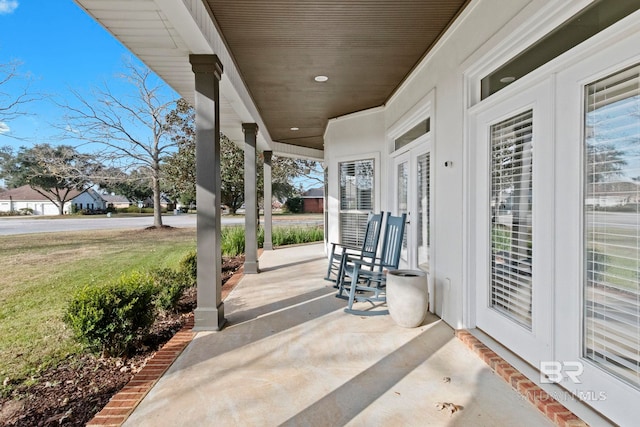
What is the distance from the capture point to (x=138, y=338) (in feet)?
9.53

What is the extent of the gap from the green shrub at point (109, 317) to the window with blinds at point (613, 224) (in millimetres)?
3184

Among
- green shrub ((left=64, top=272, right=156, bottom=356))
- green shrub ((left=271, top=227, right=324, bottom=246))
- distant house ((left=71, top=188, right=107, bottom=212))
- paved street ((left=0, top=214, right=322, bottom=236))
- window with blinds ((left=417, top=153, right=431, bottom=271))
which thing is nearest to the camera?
green shrub ((left=64, top=272, right=156, bottom=356))

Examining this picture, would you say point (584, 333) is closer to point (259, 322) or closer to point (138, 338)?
point (259, 322)

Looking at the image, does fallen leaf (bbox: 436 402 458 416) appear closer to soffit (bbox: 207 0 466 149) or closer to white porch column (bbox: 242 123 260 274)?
soffit (bbox: 207 0 466 149)

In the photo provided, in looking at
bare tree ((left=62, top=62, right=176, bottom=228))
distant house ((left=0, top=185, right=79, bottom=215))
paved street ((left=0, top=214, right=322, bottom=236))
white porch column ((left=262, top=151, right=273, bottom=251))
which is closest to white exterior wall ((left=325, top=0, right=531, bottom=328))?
white porch column ((left=262, top=151, right=273, bottom=251))

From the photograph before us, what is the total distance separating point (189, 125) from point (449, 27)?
14.6 m

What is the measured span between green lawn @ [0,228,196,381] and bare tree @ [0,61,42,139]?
3033mm

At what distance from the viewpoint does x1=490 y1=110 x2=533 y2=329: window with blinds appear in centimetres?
225

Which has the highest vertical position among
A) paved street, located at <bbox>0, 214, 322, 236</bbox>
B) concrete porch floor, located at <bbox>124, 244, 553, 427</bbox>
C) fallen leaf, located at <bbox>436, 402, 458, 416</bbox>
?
paved street, located at <bbox>0, 214, 322, 236</bbox>

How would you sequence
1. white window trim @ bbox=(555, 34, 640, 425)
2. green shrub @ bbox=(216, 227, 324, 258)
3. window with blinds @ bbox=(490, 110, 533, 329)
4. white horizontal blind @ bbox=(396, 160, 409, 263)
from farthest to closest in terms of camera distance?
green shrub @ bbox=(216, 227, 324, 258) → white horizontal blind @ bbox=(396, 160, 409, 263) → window with blinds @ bbox=(490, 110, 533, 329) → white window trim @ bbox=(555, 34, 640, 425)

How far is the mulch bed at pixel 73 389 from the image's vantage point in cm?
205

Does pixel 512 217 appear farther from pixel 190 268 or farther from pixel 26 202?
pixel 26 202

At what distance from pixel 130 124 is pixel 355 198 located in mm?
12969

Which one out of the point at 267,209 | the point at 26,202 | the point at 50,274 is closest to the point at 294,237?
the point at 267,209
